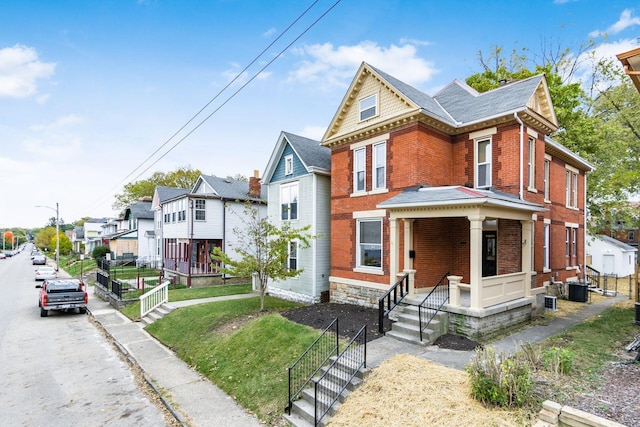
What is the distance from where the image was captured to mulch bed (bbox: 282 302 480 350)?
8.62 metres

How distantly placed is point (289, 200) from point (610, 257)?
99.8 feet

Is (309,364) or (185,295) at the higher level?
(309,364)

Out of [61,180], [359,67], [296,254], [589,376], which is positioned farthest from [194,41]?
[61,180]

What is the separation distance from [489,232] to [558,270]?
562cm

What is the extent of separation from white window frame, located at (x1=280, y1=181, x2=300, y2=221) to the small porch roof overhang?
6.35 metres

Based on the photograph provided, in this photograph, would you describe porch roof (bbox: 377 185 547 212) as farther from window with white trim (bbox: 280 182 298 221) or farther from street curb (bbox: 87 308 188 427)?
street curb (bbox: 87 308 188 427)

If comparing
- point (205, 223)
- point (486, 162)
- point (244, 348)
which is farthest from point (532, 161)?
point (205, 223)

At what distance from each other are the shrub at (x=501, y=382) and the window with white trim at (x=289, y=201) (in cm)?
1224

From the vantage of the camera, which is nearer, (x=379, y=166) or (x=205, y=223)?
(x=379, y=166)

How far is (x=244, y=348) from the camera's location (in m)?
9.57

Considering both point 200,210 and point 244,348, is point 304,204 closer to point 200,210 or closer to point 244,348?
point 244,348

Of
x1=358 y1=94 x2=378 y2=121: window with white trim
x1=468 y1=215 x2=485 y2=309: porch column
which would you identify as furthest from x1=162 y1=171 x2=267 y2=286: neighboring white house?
x1=468 y1=215 x2=485 y2=309: porch column

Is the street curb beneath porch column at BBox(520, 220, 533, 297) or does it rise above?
beneath

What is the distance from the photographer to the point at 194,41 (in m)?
13.4
